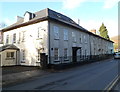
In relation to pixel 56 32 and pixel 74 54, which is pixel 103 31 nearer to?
pixel 74 54

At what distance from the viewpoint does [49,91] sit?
6688 mm

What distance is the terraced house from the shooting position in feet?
60.4

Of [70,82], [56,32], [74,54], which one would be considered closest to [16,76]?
[70,82]

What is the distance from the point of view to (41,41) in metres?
18.9

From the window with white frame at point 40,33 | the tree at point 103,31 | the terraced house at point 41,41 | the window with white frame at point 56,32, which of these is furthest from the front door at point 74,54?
the tree at point 103,31

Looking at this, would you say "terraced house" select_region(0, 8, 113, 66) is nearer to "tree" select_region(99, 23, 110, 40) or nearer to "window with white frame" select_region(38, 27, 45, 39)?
"window with white frame" select_region(38, 27, 45, 39)

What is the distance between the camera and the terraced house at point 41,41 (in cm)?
1841

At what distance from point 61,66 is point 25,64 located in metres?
7.75

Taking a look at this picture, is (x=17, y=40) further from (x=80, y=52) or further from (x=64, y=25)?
(x=80, y=52)

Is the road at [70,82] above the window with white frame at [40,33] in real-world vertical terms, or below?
below

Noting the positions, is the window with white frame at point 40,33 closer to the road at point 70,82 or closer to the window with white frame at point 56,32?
the window with white frame at point 56,32

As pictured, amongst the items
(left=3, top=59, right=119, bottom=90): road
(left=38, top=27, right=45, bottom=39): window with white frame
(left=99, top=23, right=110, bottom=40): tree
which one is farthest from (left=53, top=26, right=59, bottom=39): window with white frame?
(left=99, top=23, right=110, bottom=40): tree

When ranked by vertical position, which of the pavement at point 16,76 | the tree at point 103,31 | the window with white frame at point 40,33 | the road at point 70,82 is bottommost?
the pavement at point 16,76

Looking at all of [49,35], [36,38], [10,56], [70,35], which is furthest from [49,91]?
[10,56]
